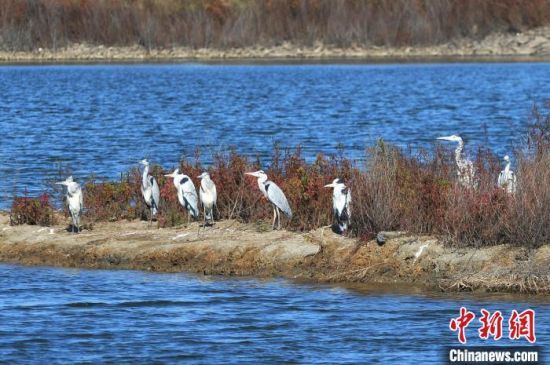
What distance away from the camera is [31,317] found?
15648mm

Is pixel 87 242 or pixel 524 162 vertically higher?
pixel 524 162

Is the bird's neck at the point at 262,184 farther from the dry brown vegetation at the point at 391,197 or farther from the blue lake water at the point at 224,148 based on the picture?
the blue lake water at the point at 224,148

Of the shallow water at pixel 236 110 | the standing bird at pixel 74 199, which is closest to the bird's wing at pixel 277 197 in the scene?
the standing bird at pixel 74 199

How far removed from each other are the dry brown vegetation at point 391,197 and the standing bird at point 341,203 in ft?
0.35

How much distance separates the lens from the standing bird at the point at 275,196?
59.9 ft

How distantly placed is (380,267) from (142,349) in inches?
155

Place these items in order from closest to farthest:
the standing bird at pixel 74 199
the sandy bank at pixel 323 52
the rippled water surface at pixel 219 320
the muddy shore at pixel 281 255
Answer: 1. the rippled water surface at pixel 219 320
2. the muddy shore at pixel 281 255
3. the standing bird at pixel 74 199
4. the sandy bank at pixel 323 52

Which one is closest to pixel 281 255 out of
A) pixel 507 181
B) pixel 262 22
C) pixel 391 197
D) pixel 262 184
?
pixel 262 184

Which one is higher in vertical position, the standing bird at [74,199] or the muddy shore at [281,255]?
the standing bird at [74,199]

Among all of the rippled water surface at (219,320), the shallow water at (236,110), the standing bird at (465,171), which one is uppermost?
the standing bird at (465,171)

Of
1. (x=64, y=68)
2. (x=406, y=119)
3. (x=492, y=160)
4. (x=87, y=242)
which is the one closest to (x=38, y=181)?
(x=87, y=242)

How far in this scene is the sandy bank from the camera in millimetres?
93812

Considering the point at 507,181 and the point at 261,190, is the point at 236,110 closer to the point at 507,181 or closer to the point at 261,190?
the point at 261,190

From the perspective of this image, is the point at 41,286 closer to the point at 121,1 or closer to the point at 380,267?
the point at 380,267
